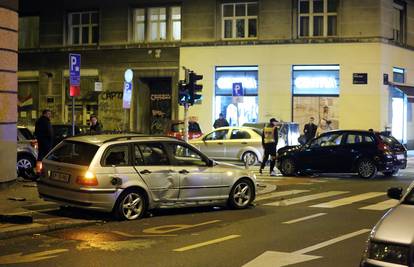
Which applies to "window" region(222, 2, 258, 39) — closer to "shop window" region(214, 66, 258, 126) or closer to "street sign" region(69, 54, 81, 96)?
"shop window" region(214, 66, 258, 126)

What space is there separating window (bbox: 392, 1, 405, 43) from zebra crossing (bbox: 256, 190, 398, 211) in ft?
60.0

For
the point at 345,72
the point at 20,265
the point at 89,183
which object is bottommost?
the point at 20,265

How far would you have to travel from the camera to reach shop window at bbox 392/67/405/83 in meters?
31.2

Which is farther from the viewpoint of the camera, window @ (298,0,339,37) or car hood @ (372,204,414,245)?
window @ (298,0,339,37)

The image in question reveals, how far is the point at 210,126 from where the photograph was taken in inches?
1254

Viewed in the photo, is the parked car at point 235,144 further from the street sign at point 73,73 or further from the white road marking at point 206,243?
the white road marking at point 206,243

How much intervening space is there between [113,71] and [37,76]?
4828mm

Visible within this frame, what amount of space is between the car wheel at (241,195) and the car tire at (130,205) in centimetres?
206

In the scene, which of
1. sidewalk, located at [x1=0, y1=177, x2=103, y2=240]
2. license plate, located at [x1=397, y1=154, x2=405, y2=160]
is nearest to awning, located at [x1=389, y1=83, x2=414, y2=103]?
license plate, located at [x1=397, y1=154, x2=405, y2=160]

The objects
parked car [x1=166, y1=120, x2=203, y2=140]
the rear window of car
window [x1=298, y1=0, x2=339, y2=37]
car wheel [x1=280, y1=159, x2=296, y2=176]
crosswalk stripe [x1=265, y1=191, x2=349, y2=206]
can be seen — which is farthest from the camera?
window [x1=298, y1=0, x2=339, y2=37]

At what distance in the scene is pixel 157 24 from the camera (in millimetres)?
33219

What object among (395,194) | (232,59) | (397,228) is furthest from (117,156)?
Answer: (232,59)

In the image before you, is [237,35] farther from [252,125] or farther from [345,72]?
[252,125]

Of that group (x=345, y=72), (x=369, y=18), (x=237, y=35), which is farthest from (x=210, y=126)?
(x=369, y=18)
